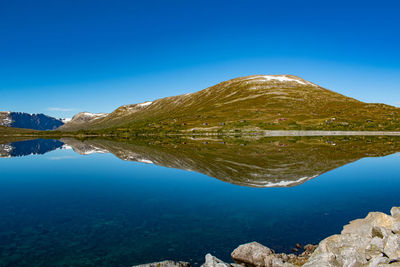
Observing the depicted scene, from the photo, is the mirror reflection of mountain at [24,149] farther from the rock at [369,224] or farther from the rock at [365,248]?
the rock at [365,248]

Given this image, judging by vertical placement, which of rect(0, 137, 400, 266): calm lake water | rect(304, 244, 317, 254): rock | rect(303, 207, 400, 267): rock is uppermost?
rect(303, 207, 400, 267): rock

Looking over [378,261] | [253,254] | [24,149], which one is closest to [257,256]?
[253,254]

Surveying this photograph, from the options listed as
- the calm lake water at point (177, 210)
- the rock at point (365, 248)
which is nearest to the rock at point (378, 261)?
the rock at point (365, 248)

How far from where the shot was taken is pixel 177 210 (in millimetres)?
23688

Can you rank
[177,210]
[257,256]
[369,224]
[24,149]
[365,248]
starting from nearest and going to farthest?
[365,248], [257,256], [369,224], [177,210], [24,149]

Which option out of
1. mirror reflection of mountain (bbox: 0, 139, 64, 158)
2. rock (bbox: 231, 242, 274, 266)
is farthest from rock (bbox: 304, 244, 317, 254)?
mirror reflection of mountain (bbox: 0, 139, 64, 158)

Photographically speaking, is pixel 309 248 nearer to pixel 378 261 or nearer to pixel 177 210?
pixel 378 261

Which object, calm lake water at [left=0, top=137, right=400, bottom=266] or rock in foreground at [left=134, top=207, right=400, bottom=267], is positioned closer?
rock in foreground at [left=134, top=207, right=400, bottom=267]

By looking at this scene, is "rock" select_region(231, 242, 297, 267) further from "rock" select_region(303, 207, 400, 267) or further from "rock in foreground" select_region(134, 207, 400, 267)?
"rock" select_region(303, 207, 400, 267)

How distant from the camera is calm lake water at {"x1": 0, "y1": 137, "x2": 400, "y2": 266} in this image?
16734mm

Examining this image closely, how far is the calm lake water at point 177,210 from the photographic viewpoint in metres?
16.7

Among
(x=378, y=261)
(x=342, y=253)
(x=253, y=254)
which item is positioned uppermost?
(x=378, y=261)

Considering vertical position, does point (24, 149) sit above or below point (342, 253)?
above

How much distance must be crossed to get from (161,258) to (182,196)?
12869mm
